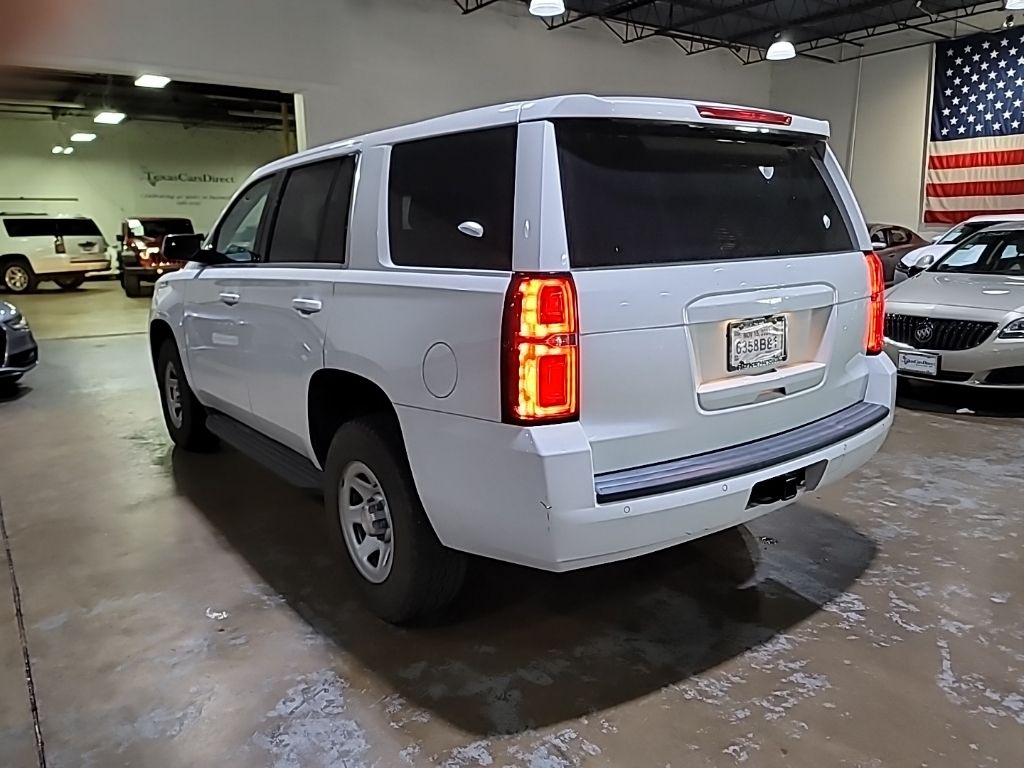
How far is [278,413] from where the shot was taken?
3225mm

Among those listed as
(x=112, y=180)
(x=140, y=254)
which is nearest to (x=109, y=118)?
(x=112, y=180)

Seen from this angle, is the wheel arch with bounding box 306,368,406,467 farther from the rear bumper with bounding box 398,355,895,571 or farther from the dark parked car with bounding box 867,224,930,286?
the dark parked car with bounding box 867,224,930,286

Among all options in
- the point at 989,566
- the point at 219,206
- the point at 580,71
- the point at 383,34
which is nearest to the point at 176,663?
the point at 989,566

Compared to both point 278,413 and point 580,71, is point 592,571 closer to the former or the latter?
point 278,413

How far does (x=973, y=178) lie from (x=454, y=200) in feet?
45.2

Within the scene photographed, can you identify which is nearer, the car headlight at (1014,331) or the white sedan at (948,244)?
the car headlight at (1014,331)

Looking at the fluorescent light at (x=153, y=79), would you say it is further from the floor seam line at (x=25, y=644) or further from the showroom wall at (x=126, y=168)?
the showroom wall at (x=126, y=168)

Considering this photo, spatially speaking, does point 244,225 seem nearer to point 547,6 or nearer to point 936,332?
point 936,332

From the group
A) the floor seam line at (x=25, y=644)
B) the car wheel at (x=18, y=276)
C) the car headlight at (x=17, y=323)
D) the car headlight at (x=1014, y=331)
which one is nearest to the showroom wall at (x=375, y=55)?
the car headlight at (x=17, y=323)

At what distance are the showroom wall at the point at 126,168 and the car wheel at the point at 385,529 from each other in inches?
837

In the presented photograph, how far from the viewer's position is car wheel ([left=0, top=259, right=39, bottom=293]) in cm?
1599

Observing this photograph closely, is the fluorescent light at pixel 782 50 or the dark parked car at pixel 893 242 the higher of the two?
the fluorescent light at pixel 782 50

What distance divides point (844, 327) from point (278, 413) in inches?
84.5

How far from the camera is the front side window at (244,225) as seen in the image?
11.9ft
